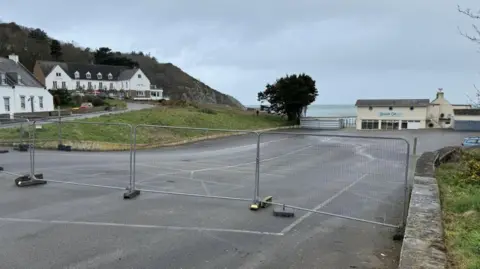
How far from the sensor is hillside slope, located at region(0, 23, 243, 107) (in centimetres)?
9769

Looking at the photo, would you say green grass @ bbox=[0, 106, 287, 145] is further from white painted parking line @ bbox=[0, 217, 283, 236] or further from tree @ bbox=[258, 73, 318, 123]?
tree @ bbox=[258, 73, 318, 123]

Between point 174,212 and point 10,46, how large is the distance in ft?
360

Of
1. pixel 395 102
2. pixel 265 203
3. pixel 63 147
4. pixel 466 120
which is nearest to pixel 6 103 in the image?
pixel 63 147

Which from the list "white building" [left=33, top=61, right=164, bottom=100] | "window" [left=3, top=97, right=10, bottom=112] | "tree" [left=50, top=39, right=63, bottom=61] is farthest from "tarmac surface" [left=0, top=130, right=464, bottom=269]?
"tree" [left=50, top=39, right=63, bottom=61]

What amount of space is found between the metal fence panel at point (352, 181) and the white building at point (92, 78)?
80.2m

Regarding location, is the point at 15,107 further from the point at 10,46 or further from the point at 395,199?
the point at 10,46

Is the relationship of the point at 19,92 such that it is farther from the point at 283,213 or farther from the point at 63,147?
the point at 283,213

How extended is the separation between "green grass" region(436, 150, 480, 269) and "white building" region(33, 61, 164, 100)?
83.0 m

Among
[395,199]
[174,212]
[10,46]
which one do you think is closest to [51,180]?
[174,212]

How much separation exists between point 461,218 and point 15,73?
1874 inches

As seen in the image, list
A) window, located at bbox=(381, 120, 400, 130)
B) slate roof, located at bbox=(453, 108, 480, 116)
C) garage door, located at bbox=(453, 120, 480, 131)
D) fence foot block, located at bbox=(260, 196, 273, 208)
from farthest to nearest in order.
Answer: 1. window, located at bbox=(381, 120, 400, 130)
2. slate roof, located at bbox=(453, 108, 480, 116)
3. garage door, located at bbox=(453, 120, 480, 131)
4. fence foot block, located at bbox=(260, 196, 273, 208)

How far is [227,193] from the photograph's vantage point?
9.38 metres

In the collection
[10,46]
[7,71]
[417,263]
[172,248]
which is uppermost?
[10,46]

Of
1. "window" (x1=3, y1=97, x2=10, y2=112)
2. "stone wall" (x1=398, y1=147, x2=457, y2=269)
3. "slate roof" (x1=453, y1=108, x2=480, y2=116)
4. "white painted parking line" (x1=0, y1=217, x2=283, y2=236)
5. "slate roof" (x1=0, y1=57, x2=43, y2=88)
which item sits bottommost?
"white painted parking line" (x1=0, y1=217, x2=283, y2=236)
